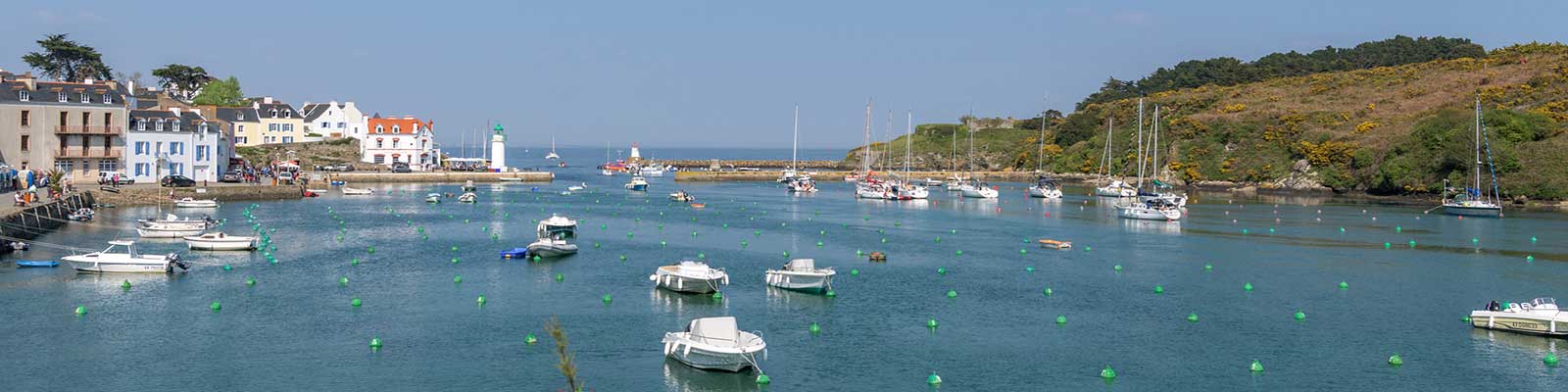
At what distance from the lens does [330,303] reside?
46531 millimetres

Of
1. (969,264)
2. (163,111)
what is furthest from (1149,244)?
(163,111)

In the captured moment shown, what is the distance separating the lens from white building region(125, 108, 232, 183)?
3989 inches

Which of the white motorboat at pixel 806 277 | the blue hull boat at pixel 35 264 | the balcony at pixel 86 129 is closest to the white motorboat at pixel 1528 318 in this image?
the white motorboat at pixel 806 277

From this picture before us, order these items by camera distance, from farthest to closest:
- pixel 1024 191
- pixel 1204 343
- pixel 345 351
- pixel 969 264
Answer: pixel 1024 191 < pixel 969 264 < pixel 1204 343 < pixel 345 351

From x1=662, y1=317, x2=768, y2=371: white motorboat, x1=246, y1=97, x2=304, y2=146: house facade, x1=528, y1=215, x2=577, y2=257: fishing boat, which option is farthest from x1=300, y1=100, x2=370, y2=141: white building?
x1=662, y1=317, x2=768, y2=371: white motorboat

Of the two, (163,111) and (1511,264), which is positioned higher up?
(163,111)

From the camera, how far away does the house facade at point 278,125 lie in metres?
161

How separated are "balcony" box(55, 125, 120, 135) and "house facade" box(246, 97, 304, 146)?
63441 mm

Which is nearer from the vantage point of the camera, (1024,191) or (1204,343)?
(1204,343)

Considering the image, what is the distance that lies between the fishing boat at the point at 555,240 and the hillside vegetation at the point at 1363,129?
3129 inches

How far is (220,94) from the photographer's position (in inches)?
6791

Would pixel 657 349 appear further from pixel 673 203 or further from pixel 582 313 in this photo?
pixel 673 203

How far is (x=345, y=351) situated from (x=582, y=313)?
30.1ft

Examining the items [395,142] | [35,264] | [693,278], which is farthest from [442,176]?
[693,278]
